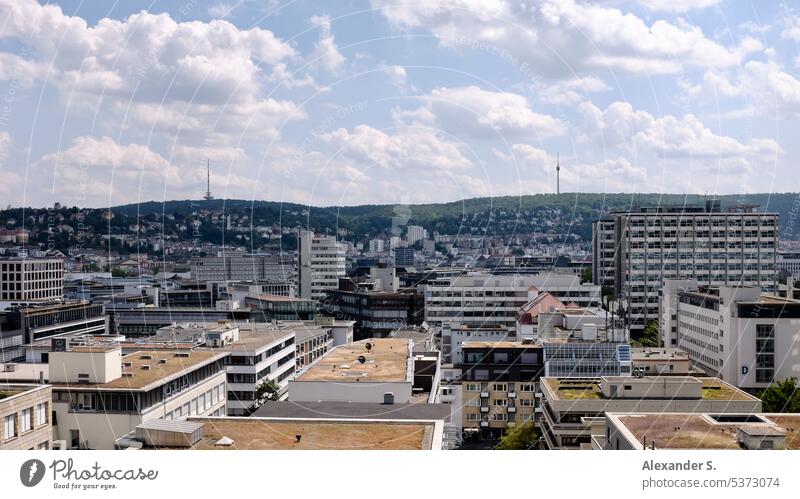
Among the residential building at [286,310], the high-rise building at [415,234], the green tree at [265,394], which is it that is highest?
the high-rise building at [415,234]

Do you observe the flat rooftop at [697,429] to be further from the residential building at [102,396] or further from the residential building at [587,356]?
the residential building at [587,356]

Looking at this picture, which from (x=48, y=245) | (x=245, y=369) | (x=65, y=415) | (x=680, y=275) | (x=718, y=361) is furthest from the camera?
(x=48, y=245)

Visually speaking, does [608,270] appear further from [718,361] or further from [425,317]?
[718,361]

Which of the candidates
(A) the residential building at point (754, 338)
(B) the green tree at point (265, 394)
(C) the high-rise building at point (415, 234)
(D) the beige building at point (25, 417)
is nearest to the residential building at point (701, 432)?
(D) the beige building at point (25, 417)

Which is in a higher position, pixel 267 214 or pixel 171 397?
pixel 267 214

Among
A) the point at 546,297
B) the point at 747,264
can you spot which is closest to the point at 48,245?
the point at 546,297

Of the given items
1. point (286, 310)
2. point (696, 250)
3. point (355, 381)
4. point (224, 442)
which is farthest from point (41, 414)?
point (696, 250)
